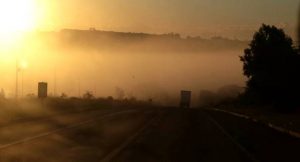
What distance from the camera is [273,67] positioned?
76438 millimetres

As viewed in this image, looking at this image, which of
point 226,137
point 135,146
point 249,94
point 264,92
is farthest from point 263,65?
point 135,146

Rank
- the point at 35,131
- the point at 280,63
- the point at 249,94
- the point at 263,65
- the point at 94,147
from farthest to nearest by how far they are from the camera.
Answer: the point at 249,94, the point at 263,65, the point at 280,63, the point at 35,131, the point at 94,147

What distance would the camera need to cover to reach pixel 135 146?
23.0 m

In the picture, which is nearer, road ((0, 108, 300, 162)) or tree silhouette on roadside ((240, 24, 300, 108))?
road ((0, 108, 300, 162))

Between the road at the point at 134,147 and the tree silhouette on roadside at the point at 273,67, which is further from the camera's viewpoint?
the tree silhouette on roadside at the point at 273,67

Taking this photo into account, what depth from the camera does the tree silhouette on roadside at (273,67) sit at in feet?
228

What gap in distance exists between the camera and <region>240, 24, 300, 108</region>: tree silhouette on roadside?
228 feet

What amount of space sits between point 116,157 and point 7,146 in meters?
4.21

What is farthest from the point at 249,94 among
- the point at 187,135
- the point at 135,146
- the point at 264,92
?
the point at 135,146

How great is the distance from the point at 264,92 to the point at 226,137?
4893 cm

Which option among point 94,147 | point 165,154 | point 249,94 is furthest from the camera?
point 249,94

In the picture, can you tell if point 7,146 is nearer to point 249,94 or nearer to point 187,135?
point 187,135

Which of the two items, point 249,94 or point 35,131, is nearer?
point 35,131

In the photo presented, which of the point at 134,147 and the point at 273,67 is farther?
the point at 273,67
